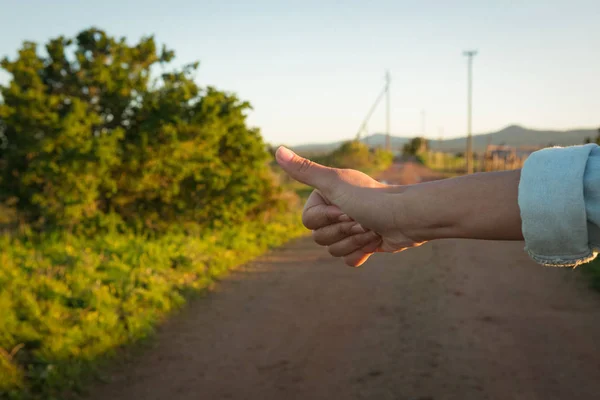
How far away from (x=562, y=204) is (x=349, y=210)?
3.59 feet

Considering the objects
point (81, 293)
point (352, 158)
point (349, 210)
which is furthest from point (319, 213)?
point (352, 158)

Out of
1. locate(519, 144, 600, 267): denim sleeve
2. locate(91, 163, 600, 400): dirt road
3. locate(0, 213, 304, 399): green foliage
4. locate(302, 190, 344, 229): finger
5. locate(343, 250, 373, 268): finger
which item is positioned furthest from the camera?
locate(0, 213, 304, 399): green foliage

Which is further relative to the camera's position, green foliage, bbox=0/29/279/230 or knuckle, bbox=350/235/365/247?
green foliage, bbox=0/29/279/230

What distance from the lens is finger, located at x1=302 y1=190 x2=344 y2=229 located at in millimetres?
2470

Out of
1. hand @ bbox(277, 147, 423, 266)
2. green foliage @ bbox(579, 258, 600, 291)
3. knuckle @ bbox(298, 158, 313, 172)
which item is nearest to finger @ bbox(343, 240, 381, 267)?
hand @ bbox(277, 147, 423, 266)

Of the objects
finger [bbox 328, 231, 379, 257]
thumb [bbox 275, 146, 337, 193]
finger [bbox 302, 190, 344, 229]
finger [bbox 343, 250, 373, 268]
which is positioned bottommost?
finger [bbox 343, 250, 373, 268]

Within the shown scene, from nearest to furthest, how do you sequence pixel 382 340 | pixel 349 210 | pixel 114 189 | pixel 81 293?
pixel 349 210 → pixel 382 340 → pixel 81 293 → pixel 114 189

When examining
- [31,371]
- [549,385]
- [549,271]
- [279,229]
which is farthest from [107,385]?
[279,229]

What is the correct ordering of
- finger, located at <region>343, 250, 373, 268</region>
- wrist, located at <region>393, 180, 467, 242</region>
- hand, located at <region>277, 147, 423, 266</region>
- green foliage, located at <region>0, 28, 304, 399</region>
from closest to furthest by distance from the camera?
wrist, located at <region>393, 180, 467, 242</region> → hand, located at <region>277, 147, 423, 266</region> → finger, located at <region>343, 250, 373, 268</region> → green foliage, located at <region>0, 28, 304, 399</region>

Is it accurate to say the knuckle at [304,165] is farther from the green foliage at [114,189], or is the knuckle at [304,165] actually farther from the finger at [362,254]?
the green foliage at [114,189]

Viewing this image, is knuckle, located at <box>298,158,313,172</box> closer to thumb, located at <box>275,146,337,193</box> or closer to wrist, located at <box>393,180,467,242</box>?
thumb, located at <box>275,146,337,193</box>

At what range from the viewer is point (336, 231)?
2.65 metres

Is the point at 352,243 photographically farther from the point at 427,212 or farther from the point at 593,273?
the point at 593,273

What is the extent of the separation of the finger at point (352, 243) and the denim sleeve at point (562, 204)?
1.13 meters
